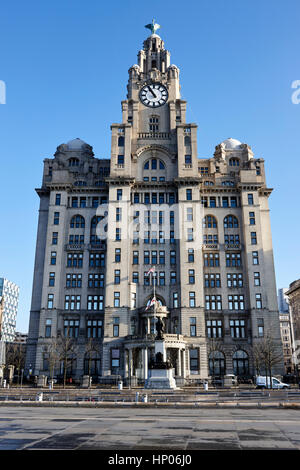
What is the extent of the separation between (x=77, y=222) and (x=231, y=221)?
34275 millimetres

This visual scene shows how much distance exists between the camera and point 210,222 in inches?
3479

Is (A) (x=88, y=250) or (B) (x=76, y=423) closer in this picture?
(B) (x=76, y=423)

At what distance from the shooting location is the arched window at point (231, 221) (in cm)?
8825

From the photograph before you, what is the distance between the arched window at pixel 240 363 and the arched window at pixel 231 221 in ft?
87.3

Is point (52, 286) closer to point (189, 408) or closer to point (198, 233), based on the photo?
point (198, 233)

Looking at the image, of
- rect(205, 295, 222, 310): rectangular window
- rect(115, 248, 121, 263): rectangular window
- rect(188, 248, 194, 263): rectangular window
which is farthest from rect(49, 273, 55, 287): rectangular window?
rect(205, 295, 222, 310): rectangular window

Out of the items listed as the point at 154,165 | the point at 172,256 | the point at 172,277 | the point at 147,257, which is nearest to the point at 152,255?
the point at 147,257

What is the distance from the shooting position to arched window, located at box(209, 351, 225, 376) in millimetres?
79625

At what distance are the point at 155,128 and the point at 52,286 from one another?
143ft

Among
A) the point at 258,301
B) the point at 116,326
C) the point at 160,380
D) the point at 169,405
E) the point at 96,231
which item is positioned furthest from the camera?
the point at 96,231

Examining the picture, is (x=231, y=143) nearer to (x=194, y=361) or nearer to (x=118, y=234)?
(x=118, y=234)

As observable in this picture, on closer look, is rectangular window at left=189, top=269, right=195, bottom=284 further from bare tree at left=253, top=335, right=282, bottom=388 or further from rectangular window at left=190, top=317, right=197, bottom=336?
bare tree at left=253, top=335, right=282, bottom=388

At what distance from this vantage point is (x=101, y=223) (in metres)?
87.6
